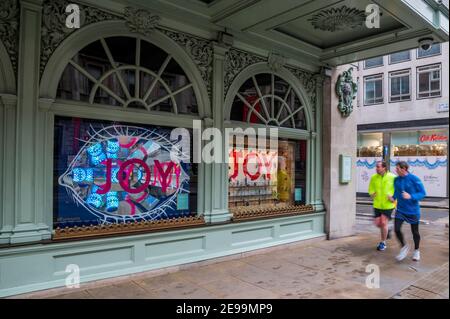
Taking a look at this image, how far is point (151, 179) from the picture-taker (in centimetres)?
525

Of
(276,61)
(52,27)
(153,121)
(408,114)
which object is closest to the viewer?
(52,27)

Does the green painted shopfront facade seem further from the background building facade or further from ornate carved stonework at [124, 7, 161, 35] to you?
the background building facade

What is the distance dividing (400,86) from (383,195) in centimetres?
1704

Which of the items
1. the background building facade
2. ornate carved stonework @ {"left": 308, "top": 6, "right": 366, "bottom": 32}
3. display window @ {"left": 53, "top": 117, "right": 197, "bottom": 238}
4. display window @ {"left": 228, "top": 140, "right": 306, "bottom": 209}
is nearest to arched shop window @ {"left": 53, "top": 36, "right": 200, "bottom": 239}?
display window @ {"left": 53, "top": 117, "right": 197, "bottom": 238}

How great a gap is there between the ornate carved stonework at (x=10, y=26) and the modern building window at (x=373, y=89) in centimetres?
2160

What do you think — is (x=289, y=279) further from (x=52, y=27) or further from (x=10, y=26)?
(x=10, y=26)

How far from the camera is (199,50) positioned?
570 centimetres

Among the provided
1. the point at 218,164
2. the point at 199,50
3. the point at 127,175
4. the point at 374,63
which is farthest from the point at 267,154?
the point at 374,63

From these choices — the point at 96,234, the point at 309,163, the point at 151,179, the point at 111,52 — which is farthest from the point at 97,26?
the point at 309,163

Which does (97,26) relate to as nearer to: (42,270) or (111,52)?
(111,52)

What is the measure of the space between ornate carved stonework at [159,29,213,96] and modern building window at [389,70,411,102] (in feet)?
60.7

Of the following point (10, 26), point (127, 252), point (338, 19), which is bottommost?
point (127, 252)

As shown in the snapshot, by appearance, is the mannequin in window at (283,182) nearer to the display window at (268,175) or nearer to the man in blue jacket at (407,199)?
the display window at (268,175)
